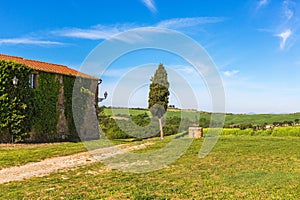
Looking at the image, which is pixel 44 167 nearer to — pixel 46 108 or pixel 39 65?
pixel 46 108

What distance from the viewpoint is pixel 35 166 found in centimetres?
1220

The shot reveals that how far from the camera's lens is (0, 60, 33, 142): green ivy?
68.8 feet

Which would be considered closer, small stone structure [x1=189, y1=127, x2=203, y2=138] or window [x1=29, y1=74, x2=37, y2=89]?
small stone structure [x1=189, y1=127, x2=203, y2=138]

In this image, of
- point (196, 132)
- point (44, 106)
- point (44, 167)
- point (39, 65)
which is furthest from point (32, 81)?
point (44, 167)

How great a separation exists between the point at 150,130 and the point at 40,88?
10.4 metres

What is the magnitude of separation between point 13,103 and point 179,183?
16547mm

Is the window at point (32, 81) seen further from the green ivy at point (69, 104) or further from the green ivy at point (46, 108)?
the green ivy at point (69, 104)

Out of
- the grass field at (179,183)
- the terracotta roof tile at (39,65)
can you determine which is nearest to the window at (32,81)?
the terracotta roof tile at (39,65)

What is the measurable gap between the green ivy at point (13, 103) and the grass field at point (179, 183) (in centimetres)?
1160

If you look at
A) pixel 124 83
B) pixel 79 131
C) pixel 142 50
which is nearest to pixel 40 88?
pixel 79 131

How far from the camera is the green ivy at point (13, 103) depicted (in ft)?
68.8

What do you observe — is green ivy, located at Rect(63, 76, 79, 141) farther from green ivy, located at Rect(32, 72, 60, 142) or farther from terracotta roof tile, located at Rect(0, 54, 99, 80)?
green ivy, located at Rect(32, 72, 60, 142)

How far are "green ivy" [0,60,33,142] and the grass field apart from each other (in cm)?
1160

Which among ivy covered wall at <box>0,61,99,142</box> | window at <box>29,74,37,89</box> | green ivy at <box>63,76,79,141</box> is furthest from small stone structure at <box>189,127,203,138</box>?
window at <box>29,74,37,89</box>
